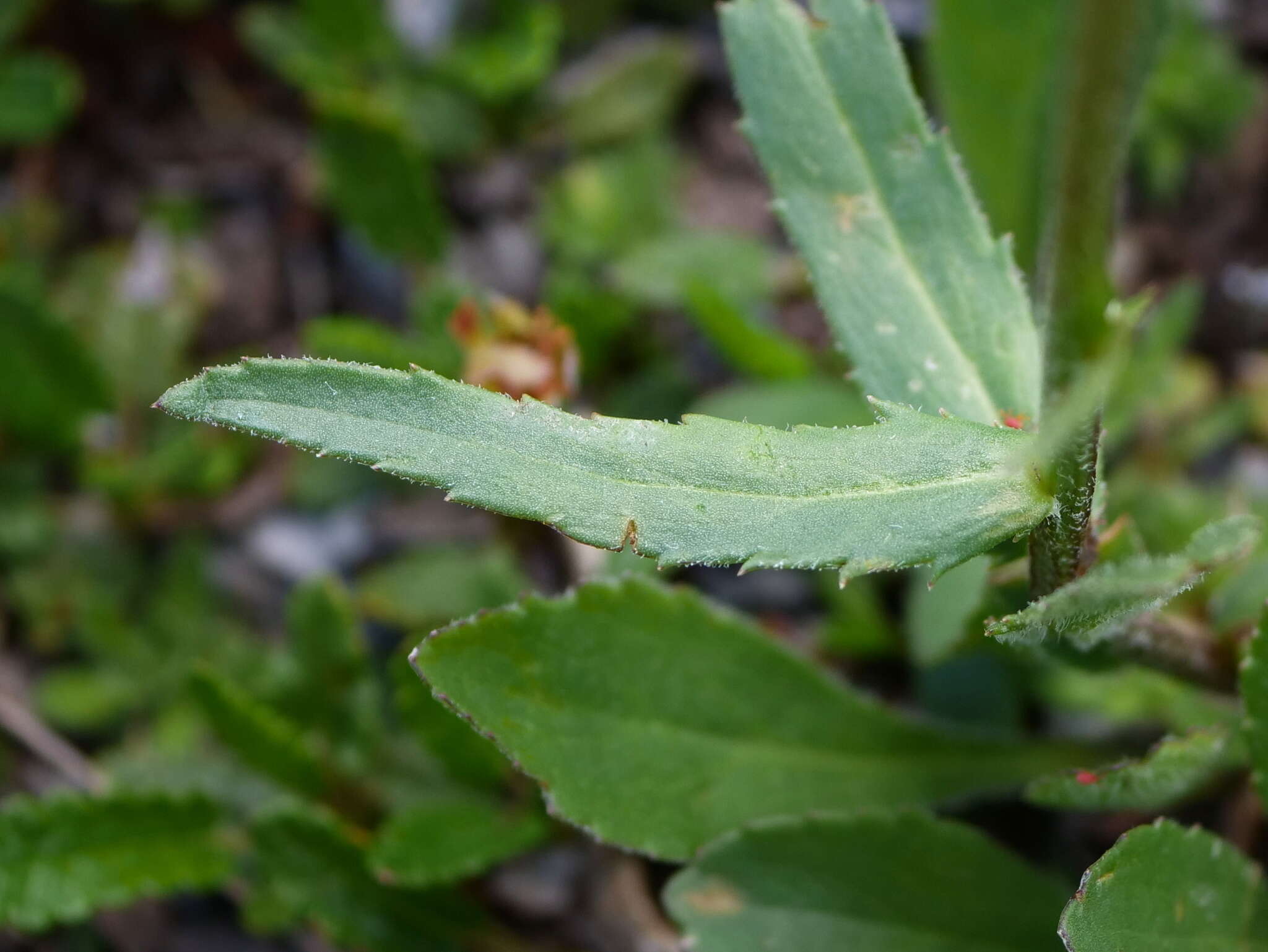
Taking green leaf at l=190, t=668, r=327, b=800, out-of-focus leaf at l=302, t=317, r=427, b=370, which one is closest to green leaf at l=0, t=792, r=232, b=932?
green leaf at l=190, t=668, r=327, b=800

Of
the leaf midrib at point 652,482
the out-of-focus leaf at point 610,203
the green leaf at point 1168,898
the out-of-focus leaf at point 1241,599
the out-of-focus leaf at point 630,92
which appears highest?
the out-of-focus leaf at point 630,92

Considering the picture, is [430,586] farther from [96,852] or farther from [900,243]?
[900,243]

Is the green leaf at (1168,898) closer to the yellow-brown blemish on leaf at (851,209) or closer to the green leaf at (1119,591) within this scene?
the green leaf at (1119,591)

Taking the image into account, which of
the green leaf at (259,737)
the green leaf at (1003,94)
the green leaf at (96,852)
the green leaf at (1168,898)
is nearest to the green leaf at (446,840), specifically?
the green leaf at (259,737)

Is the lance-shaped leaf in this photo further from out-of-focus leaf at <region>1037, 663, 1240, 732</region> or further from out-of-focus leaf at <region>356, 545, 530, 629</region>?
out-of-focus leaf at <region>356, 545, 530, 629</region>

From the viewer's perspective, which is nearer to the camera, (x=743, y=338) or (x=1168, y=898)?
(x=1168, y=898)

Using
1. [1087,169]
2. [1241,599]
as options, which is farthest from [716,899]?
[1087,169]
